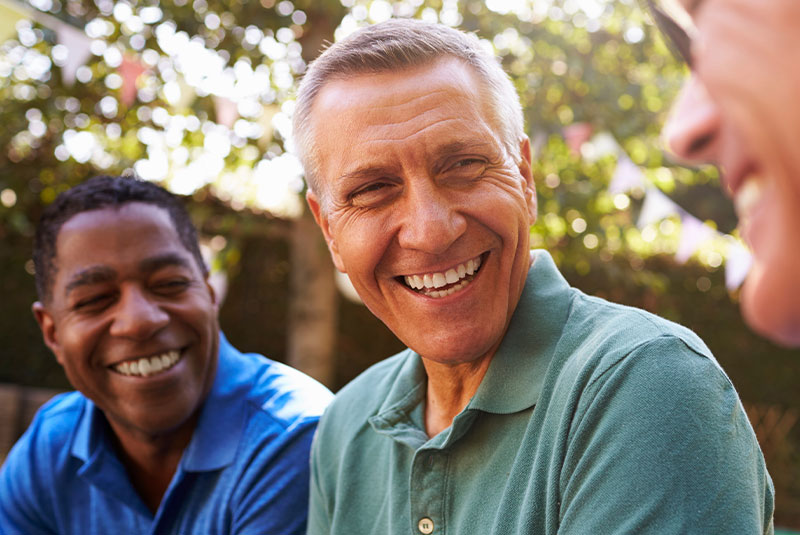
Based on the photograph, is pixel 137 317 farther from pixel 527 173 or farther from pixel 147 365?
pixel 527 173

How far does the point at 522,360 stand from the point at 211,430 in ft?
3.77

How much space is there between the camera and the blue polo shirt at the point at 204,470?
227 centimetres

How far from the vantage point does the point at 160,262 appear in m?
2.41

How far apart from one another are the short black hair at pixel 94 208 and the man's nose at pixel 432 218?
117 centimetres

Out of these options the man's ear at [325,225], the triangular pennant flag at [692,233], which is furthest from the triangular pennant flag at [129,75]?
the triangular pennant flag at [692,233]

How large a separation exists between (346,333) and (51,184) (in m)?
3.07

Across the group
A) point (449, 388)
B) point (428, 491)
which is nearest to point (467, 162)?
point (449, 388)

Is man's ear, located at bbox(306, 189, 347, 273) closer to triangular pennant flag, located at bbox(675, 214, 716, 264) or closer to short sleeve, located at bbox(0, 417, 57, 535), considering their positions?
short sleeve, located at bbox(0, 417, 57, 535)

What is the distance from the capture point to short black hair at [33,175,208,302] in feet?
8.15

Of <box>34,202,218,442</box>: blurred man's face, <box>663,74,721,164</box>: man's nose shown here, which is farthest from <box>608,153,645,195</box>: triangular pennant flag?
<box>663,74,721,164</box>: man's nose

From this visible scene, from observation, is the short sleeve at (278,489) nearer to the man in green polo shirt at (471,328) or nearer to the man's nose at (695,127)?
the man in green polo shirt at (471,328)

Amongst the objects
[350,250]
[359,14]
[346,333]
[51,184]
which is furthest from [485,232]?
[346,333]

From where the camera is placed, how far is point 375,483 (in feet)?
6.09

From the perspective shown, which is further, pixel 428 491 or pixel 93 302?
pixel 93 302
